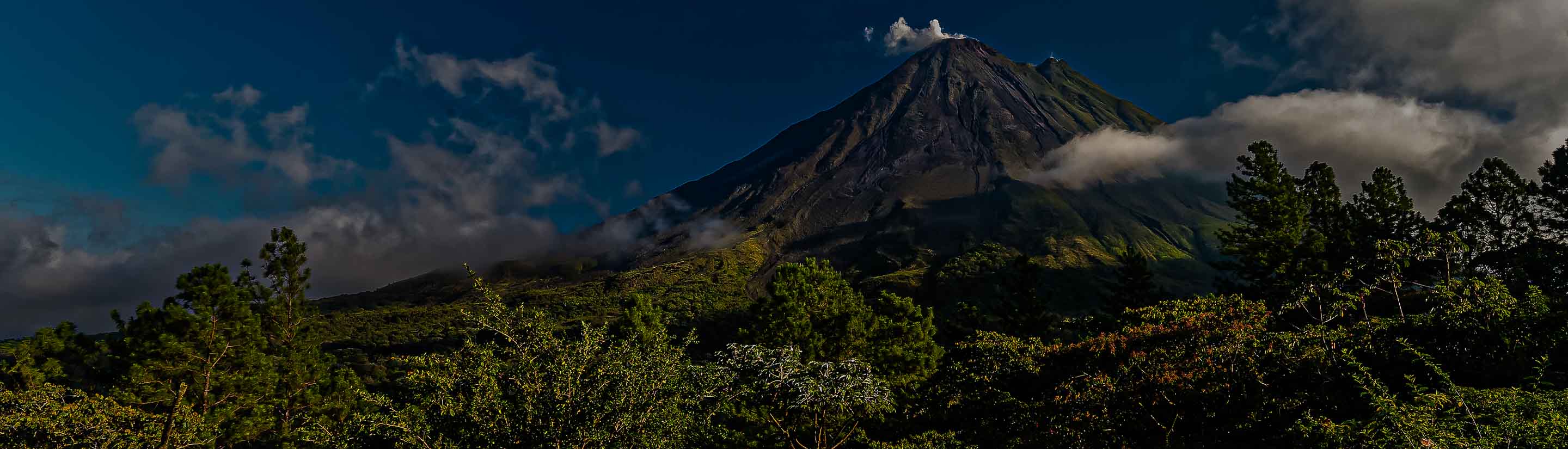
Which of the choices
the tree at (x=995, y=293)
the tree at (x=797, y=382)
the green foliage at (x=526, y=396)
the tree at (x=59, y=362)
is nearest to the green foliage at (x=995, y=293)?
the tree at (x=995, y=293)

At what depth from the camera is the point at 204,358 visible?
2834 centimetres

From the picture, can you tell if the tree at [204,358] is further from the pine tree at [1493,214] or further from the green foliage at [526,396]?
the pine tree at [1493,214]

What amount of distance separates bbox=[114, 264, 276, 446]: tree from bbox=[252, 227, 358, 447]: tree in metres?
2.75

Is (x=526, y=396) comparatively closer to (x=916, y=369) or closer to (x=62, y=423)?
(x=62, y=423)

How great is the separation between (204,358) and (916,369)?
3202 cm

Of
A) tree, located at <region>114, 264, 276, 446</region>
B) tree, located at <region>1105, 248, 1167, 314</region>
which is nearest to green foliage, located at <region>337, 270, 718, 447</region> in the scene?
tree, located at <region>114, 264, 276, 446</region>

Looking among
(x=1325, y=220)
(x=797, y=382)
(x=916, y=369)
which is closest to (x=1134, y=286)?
(x=1325, y=220)

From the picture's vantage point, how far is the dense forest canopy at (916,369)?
11.6 metres

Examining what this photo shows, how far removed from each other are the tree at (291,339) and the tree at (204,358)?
2.75 metres

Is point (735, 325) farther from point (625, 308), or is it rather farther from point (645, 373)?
point (645, 373)

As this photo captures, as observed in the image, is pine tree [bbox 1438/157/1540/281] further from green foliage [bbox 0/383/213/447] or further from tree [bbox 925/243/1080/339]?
green foliage [bbox 0/383/213/447]

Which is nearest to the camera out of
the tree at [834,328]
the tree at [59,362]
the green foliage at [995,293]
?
the tree at [59,362]

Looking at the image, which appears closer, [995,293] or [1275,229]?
[1275,229]

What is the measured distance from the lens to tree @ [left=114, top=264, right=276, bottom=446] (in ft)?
88.8
